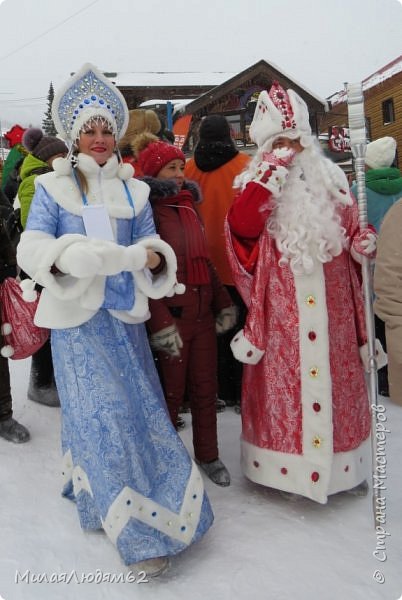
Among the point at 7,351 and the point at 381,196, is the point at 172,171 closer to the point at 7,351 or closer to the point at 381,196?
the point at 7,351

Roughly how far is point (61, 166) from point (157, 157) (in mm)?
760

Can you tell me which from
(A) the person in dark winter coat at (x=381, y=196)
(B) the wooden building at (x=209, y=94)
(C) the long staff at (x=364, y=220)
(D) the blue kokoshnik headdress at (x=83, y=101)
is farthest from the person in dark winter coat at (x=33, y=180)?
(B) the wooden building at (x=209, y=94)

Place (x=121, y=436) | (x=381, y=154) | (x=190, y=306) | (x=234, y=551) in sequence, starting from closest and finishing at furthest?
(x=121, y=436)
(x=234, y=551)
(x=190, y=306)
(x=381, y=154)

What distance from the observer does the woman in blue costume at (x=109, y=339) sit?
225 centimetres

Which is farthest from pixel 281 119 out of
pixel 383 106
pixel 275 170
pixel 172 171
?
pixel 383 106

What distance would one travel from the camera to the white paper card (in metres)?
2.33

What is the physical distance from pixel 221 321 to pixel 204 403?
49cm

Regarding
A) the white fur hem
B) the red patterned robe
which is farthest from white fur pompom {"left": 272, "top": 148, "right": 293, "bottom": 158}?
the white fur hem

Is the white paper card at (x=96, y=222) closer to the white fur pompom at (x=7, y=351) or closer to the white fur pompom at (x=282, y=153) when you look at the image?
the white fur pompom at (x=282, y=153)

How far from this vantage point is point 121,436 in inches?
90.9

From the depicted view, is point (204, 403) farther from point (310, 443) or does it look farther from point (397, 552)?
point (397, 552)

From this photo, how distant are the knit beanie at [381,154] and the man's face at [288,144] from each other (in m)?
2.18

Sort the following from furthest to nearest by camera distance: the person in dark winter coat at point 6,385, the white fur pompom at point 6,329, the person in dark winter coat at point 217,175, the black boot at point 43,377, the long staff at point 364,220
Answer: the black boot at point 43,377
the person in dark winter coat at point 217,175
the person in dark winter coat at point 6,385
the white fur pompom at point 6,329
the long staff at point 364,220

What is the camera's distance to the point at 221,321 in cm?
318
